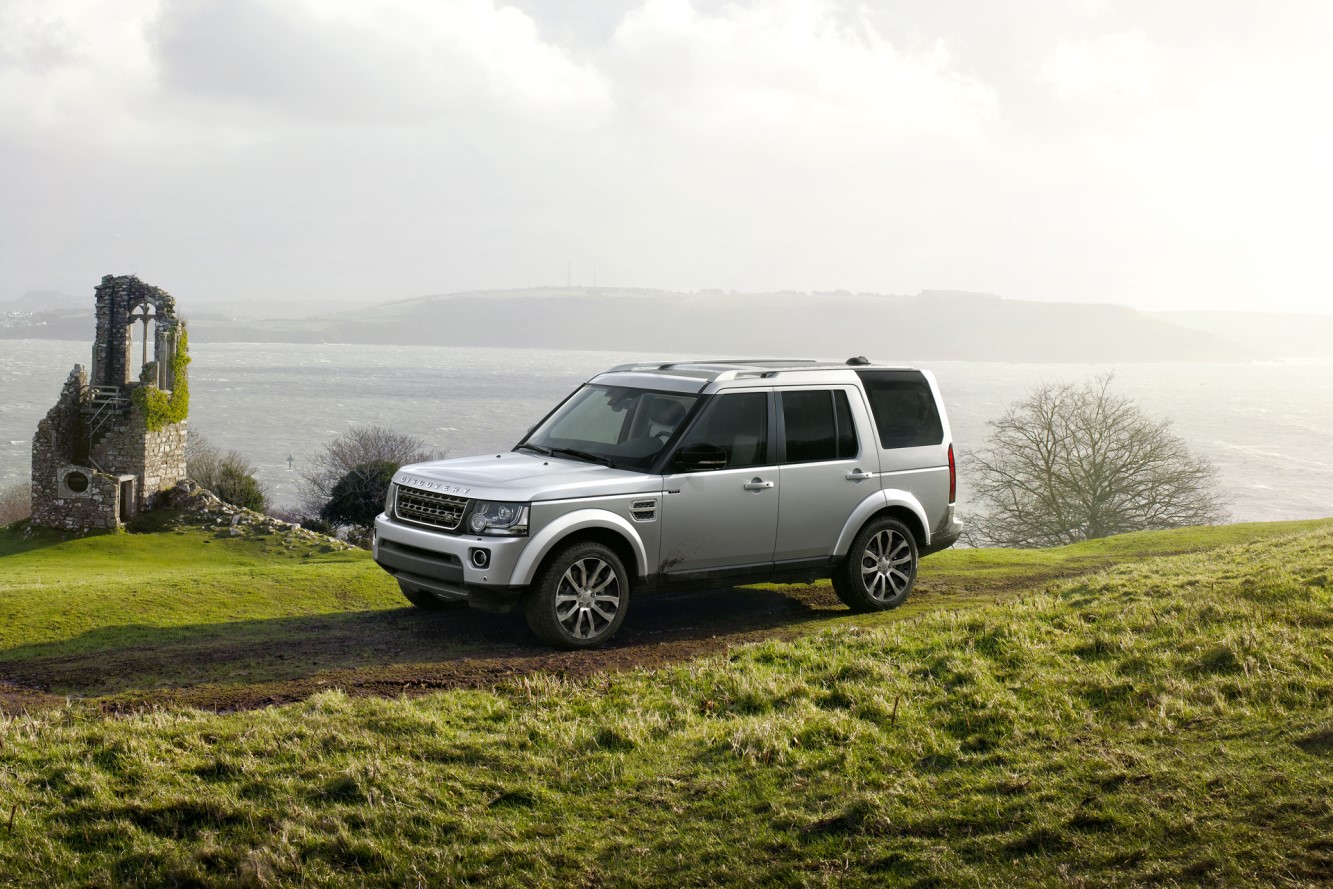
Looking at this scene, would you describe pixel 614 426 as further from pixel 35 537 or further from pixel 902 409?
pixel 35 537

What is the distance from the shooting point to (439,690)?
812 centimetres

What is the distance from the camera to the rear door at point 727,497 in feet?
32.0

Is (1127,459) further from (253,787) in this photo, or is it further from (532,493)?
(253,787)

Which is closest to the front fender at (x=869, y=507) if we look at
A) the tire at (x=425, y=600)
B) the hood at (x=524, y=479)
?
the hood at (x=524, y=479)

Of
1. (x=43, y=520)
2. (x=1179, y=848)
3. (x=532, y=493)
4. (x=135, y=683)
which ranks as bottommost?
(x=43, y=520)

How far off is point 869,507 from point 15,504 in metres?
88.5

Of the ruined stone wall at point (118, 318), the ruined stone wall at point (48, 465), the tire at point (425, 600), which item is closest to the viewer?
the tire at point (425, 600)

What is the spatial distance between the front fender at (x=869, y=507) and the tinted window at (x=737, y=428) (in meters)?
1.23

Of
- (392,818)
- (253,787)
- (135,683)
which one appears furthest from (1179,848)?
(135,683)

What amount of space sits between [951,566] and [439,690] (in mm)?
9762

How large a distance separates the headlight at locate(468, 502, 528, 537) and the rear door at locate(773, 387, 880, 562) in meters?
2.57

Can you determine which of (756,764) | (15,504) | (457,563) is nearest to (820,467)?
(457,563)

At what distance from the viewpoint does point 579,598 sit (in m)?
9.42

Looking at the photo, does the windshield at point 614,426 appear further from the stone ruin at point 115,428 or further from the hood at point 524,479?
the stone ruin at point 115,428
